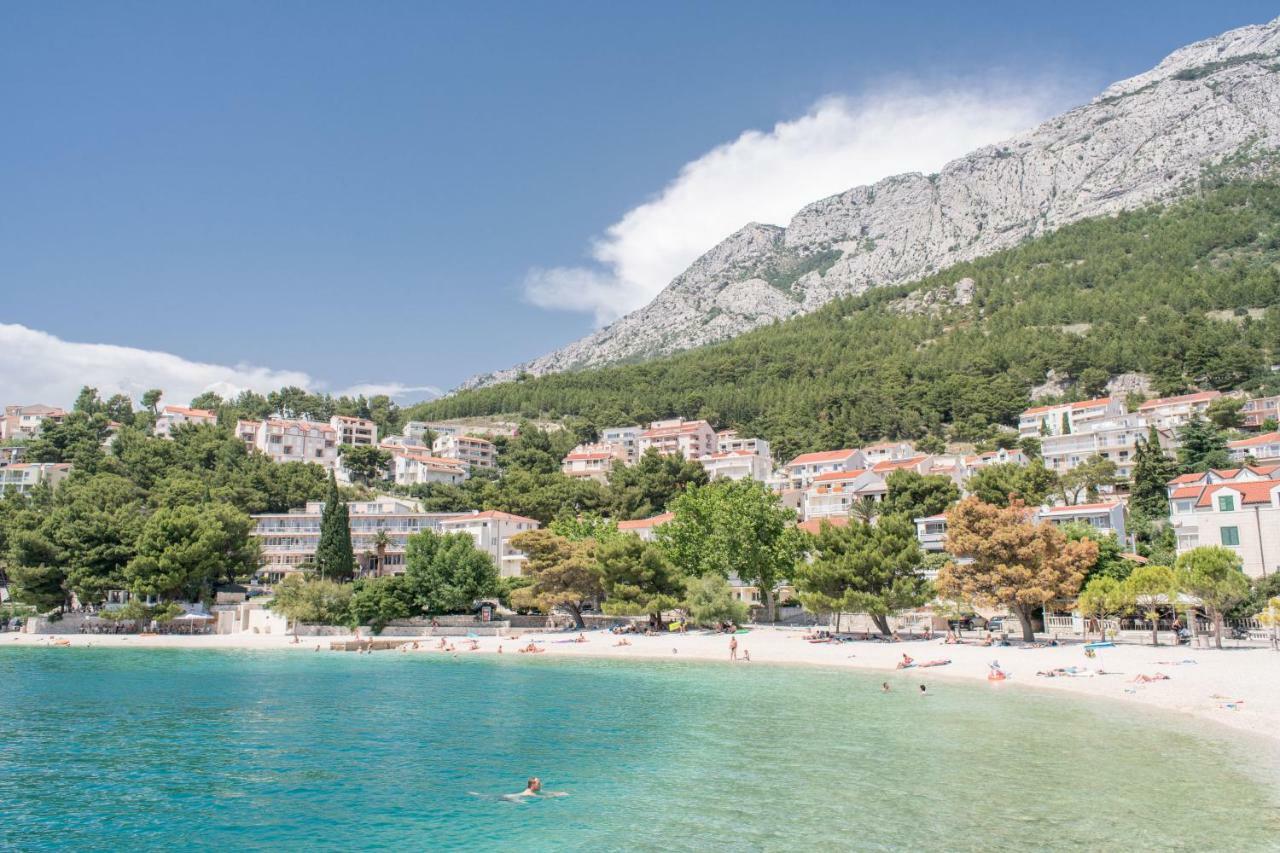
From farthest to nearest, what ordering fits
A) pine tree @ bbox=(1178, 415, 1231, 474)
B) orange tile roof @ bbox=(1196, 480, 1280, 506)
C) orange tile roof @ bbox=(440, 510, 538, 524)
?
orange tile roof @ bbox=(440, 510, 538, 524) < pine tree @ bbox=(1178, 415, 1231, 474) < orange tile roof @ bbox=(1196, 480, 1280, 506)

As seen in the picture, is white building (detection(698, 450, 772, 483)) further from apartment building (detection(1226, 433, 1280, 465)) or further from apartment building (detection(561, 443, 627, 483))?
apartment building (detection(1226, 433, 1280, 465))

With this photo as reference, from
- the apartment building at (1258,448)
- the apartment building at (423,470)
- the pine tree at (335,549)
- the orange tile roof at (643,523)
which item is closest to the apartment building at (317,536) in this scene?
the pine tree at (335,549)

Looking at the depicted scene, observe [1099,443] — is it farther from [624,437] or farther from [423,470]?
[423,470]

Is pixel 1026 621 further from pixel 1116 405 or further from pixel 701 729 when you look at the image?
pixel 1116 405

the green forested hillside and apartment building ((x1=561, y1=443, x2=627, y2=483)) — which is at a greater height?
the green forested hillside

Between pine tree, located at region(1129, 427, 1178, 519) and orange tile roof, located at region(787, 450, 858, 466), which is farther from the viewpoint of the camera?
orange tile roof, located at region(787, 450, 858, 466)

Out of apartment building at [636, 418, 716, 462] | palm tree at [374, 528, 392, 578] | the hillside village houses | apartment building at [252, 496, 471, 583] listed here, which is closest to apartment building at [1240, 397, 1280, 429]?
apartment building at [636, 418, 716, 462]

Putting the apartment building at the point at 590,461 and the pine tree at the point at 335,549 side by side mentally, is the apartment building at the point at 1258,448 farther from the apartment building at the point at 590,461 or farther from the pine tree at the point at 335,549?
the pine tree at the point at 335,549

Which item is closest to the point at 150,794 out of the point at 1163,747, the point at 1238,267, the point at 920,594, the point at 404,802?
the point at 404,802
